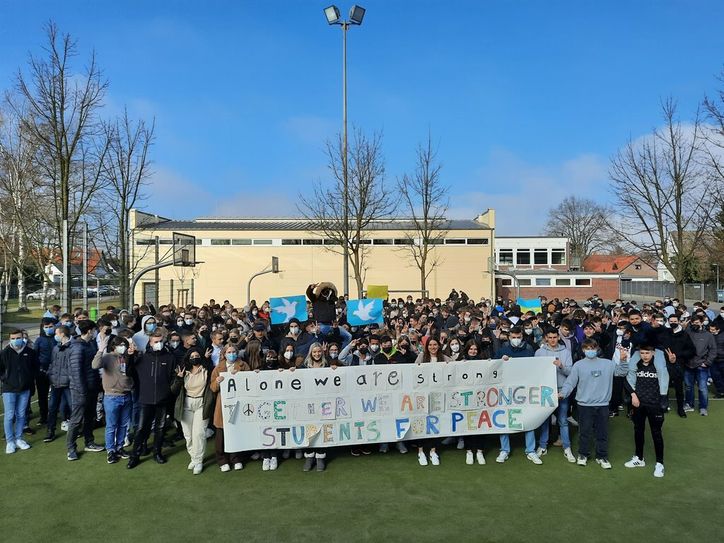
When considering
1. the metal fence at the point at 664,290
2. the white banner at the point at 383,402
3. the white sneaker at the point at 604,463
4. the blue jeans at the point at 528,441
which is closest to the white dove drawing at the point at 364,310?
the white banner at the point at 383,402

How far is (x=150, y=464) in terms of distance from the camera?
6.91m

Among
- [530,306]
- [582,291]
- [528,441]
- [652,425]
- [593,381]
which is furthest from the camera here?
[582,291]

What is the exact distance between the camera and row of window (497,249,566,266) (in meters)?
60.0

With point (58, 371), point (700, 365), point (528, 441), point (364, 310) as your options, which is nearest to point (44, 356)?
point (58, 371)

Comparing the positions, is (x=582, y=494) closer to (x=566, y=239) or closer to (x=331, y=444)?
(x=331, y=444)

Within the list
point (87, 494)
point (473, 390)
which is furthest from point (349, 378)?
point (87, 494)

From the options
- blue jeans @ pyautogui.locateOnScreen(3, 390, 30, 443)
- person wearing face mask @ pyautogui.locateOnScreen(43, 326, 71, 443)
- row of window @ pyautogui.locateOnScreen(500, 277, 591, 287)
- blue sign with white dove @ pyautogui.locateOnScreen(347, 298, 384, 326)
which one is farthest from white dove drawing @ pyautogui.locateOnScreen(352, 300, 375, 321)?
row of window @ pyautogui.locateOnScreen(500, 277, 591, 287)

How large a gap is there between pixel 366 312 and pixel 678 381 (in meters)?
7.05

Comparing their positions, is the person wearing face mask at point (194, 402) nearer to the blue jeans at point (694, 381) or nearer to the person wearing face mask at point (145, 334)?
the person wearing face mask at point (145, 334)

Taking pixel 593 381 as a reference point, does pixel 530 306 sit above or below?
above

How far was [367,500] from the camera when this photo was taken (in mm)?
5773

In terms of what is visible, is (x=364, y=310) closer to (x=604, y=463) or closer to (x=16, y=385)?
(x=604, y=463)

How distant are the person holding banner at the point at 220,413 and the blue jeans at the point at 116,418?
52.8 inches

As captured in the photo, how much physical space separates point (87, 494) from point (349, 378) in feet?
11.4
